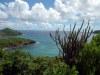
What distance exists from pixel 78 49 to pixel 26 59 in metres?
5.58

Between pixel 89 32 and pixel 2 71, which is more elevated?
pixel 89 32

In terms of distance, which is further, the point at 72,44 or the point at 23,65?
the point at 72,44

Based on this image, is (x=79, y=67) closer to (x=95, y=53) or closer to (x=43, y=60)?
(x=95, y=53)

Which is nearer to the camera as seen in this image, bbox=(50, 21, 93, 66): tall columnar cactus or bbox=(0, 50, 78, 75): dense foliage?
bbox=(0, 50, 78, 75): dense foliage

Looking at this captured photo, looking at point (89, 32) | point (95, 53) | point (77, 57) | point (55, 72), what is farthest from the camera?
point (89, 32)

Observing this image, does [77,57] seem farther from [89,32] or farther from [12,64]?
[12,64]

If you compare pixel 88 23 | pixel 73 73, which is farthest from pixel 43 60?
pixel 88 23

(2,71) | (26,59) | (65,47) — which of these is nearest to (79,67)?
(65,47)

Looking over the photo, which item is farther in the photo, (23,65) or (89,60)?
(89,60)

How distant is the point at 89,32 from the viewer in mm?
25078

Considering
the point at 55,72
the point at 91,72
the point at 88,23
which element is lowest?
the point at 91,72

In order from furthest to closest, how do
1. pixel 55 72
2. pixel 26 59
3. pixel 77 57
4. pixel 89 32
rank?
pixel 89 32, pixel 77 57, pixel 26 59, pixel 55 72

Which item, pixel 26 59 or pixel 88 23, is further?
pixel 88 23

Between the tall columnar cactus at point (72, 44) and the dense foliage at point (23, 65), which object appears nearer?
the dense foliage at point (23, 65)
